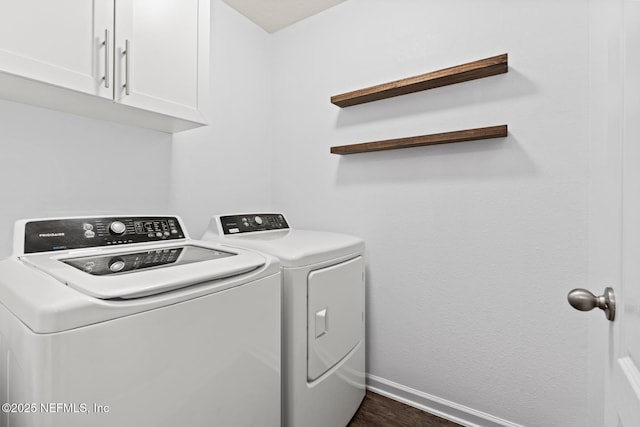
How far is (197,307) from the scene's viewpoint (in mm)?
875

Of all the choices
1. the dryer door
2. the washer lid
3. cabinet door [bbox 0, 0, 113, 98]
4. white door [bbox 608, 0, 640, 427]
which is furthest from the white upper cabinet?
white door [bbox 608, 0, 640, 427]

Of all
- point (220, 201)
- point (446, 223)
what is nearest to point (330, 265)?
point (446, 223)

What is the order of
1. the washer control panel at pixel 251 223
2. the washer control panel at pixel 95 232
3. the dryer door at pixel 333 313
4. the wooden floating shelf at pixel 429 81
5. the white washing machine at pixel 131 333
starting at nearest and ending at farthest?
the white washing machine at pixel 131 333
the washer control panel at pixel 95 232
the dryer door at pixel 333 313
the wooden floating shelf at pixel 429 81
the washer control panel at pixel 251 223

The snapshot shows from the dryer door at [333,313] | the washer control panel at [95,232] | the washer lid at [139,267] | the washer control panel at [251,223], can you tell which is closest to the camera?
the washer lid at [139,267]

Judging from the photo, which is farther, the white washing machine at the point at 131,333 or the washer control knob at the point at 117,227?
the washer control knob at the point at 117,227

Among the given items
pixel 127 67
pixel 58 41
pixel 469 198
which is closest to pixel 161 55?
pixel 127 67

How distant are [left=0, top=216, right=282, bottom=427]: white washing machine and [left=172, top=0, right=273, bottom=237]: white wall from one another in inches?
27.6

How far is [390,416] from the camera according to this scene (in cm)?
169

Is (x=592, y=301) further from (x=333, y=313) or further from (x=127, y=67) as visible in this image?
(x=127, y=67)

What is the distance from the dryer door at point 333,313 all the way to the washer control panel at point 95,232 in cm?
74

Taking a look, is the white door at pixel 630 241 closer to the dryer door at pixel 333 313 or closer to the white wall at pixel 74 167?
the dryer door at pixel 333 313

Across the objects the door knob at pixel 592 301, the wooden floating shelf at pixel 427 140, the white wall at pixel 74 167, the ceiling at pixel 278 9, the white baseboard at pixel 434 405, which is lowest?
the white baseboard at pixel 434 405

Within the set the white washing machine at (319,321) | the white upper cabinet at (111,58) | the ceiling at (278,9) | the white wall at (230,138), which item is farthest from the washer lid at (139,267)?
the ceiling at (278,9)

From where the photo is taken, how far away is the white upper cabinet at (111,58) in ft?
3.29
